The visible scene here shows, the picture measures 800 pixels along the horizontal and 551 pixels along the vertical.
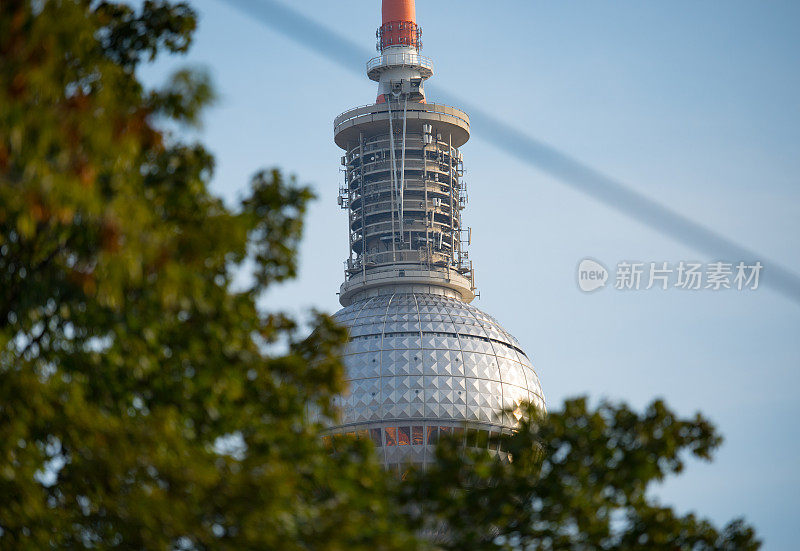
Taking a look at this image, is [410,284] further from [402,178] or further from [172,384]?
[172,384]

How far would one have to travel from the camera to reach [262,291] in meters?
27.0

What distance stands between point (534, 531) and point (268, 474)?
7.53 meters

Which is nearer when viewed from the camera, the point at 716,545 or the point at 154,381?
the point at 154,381

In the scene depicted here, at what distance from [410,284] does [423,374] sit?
41.0 ft

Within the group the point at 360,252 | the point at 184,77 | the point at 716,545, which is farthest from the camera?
the point at 360,252

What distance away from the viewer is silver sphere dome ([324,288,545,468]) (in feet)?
372

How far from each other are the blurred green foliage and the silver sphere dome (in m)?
82.7

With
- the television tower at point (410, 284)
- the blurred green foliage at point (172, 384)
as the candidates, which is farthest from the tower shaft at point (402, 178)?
the blurred green foliage at point (172, 384)

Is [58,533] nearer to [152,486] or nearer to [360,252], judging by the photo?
[152,486]

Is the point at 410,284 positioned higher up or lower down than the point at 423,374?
higher up

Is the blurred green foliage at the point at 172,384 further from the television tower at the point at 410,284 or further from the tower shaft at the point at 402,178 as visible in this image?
the tower shaft at the point at 402,178

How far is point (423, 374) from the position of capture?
116 meters

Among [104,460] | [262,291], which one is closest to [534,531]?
[262,291]

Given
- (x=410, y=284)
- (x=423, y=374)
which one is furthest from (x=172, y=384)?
(x=410, y=284)
